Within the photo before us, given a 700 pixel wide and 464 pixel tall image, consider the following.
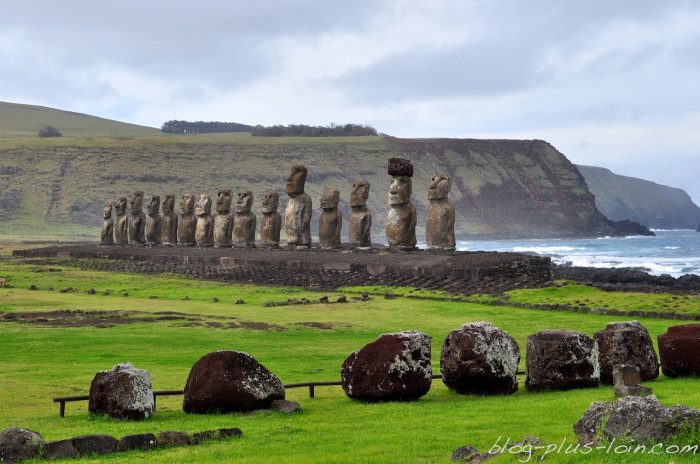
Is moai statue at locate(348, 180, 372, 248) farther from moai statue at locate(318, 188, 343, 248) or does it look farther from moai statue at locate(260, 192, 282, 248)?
moai statue at locate(260, 192, 282, 248)

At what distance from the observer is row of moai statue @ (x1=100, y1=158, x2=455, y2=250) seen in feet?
125

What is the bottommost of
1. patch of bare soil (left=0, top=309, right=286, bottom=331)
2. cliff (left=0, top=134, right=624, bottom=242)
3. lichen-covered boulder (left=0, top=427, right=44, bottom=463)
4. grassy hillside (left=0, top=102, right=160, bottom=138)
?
lichen-covered boulder (left=0, top=427, right=44, bottom=463)

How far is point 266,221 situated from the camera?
47.1 metres

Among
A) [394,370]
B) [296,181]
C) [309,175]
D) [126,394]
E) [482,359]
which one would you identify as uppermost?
[309,175]

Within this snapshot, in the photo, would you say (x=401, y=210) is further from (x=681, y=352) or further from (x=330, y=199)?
(x=681, y=352)

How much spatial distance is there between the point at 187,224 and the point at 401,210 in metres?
17.4

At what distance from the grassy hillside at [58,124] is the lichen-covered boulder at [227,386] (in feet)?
488

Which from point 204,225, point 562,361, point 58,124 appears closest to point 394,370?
point 562,361

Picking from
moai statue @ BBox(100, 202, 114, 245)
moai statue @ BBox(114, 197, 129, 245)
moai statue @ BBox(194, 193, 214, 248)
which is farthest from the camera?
moai statue @ BBox(100, 202, 114, 245)

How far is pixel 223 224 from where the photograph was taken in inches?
1965

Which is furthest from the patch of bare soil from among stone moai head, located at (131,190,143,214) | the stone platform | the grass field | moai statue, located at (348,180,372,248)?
stone moai head, located at (131,190,143,214)

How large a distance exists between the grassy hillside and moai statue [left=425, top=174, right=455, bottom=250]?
12624 cm

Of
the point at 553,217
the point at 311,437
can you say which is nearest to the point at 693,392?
the point at 311,437

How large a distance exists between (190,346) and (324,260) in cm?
1910
